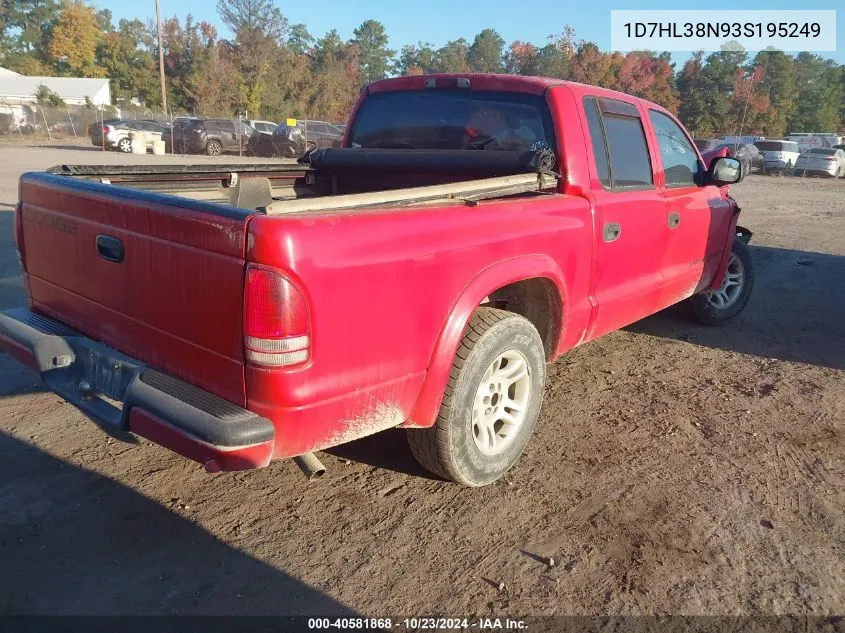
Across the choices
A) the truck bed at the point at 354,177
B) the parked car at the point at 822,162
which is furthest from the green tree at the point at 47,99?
the truck bed at the point at 354,177

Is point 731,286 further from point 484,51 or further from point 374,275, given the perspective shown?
point 484,51

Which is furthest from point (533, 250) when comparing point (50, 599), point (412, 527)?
point (50, 599)

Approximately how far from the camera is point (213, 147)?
98.7 feet

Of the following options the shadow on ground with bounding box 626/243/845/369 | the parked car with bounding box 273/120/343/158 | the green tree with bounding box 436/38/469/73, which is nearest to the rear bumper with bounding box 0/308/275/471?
the shadow on ground with bounding box 626/243/845/369

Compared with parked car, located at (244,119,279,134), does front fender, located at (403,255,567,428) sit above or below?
below

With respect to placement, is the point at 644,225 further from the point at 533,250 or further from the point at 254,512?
the point at 254,512

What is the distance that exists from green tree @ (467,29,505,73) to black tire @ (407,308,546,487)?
274ft

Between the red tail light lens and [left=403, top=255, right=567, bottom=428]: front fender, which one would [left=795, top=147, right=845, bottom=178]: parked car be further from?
the red tail light lens

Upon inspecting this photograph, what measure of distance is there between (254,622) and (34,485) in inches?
58.9

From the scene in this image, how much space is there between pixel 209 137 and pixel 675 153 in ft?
93.2

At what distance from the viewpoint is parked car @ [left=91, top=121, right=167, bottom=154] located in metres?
29.8

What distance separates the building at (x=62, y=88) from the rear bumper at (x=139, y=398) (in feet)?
198

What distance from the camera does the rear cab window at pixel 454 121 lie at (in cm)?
382

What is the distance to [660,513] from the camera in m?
3.07
